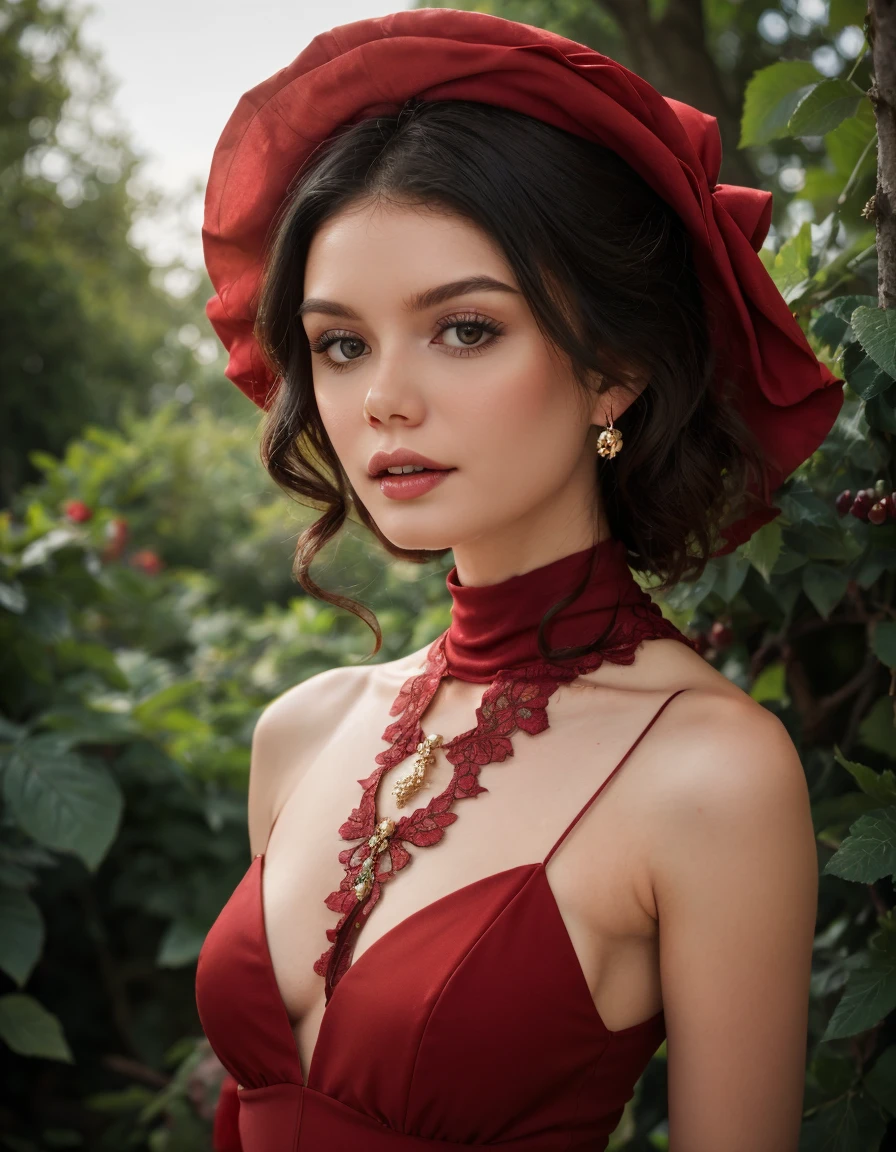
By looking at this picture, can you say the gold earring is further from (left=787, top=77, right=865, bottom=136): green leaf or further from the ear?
(left=787, top=77, right=865, bottom=136): green leaf

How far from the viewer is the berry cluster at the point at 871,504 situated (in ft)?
4.97

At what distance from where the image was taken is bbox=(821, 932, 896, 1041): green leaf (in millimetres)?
1332

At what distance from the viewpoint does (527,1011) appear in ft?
4.41

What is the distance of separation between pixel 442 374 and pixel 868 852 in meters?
0.85

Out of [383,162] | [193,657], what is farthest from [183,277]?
[383,162]

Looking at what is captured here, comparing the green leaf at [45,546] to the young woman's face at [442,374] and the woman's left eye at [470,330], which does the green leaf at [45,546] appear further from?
the woman's left eye at [470,330]

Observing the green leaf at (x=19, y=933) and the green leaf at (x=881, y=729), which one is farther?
the green leaf at (x=19, y=933)

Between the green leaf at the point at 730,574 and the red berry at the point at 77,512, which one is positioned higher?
the red berry at the point at 77,512

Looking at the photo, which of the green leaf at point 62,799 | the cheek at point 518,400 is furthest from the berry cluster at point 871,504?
the green leaf at point 62,799

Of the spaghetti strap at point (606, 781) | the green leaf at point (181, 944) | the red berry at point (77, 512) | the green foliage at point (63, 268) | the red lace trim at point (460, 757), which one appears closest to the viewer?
the spaghetti strap at point (606, 781)

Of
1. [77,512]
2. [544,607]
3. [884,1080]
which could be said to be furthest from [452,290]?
[77,512]

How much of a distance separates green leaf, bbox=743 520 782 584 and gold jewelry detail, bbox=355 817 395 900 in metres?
0.69

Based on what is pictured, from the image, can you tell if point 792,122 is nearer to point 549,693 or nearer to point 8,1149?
point 549,693

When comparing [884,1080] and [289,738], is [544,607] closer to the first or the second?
[289,738]
